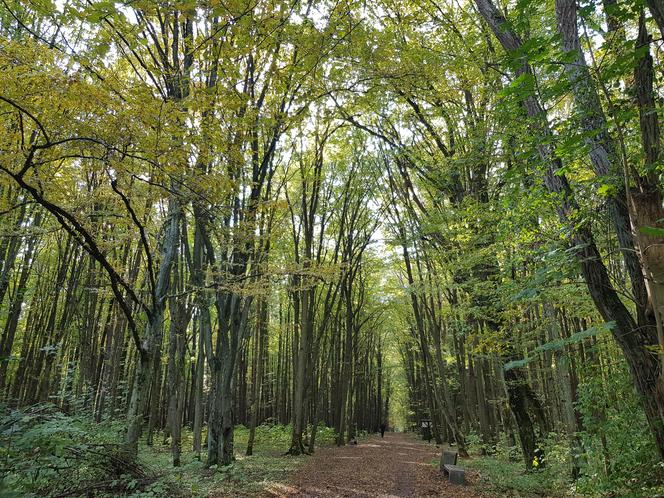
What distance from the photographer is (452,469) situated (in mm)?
9109

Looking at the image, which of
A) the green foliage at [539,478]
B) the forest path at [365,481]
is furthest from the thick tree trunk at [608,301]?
the forest path at [365,481]

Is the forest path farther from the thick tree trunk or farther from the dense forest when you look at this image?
the thick tree trunk

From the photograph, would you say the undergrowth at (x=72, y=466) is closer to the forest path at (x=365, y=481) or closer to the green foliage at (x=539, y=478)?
the forest path at (x=365, y=481)

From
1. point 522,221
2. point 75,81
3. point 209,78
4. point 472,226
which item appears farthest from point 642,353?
point 209,78

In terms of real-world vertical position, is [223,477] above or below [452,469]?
above

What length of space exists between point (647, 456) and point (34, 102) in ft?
28.2

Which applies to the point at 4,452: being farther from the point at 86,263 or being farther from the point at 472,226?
the point at 86,263

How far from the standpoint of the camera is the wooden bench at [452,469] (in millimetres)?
8891

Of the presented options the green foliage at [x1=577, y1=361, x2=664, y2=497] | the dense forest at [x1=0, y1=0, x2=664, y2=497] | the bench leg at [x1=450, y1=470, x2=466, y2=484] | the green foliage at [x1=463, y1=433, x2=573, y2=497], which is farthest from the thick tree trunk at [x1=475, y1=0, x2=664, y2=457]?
the bench leg at [x1=450, y1=470, x2=466, y2=484]

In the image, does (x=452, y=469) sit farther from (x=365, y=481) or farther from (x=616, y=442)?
(x=616, y=442)

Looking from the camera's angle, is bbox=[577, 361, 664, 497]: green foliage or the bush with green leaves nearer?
the bush with green leaves

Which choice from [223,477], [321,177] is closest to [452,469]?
[223,477]

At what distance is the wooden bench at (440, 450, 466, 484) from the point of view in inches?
350

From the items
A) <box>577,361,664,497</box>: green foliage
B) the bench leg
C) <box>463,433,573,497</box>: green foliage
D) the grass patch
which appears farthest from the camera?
the bench leg
